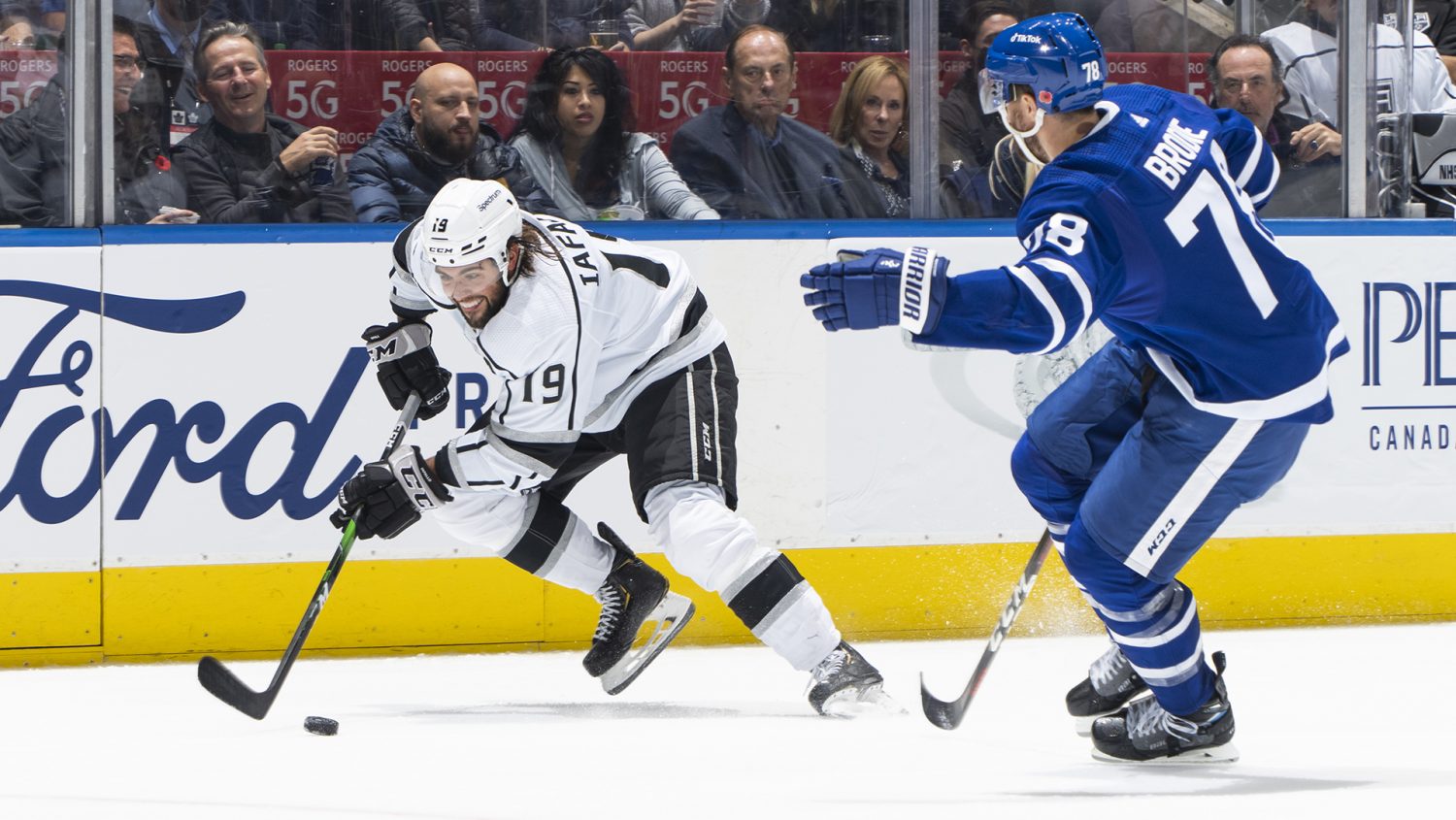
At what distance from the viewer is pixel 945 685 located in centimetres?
370

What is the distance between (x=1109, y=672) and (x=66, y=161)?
7.92 ft

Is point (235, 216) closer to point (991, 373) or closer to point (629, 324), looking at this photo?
point (629, 324)

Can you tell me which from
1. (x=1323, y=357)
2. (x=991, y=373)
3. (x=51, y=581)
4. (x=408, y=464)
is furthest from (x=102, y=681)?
(x=1323, y=357)

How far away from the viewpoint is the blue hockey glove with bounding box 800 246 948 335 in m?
2.38

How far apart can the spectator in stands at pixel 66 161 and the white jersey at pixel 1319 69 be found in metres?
2.59

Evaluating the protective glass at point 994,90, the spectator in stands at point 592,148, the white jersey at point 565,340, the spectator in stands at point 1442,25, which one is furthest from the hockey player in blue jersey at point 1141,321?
the spectator in stands at point 1442,25

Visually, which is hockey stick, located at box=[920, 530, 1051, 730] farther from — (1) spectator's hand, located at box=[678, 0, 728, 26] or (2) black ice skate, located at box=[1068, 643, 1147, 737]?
(1) spectator's hand, located at box=[678, 0, 728, 26]

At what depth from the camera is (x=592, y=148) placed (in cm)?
408

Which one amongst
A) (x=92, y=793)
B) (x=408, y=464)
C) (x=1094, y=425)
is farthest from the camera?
(x=408, y=464)

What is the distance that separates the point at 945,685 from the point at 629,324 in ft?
3.40

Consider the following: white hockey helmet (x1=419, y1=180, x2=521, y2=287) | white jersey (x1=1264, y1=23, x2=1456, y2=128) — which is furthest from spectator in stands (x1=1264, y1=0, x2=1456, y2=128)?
white hockey helmet (x1=419, y1=180, x2=521, y2=287)

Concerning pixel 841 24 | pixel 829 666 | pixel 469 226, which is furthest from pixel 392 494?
pixel 841 24

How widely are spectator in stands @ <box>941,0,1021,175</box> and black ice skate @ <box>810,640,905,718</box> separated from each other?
1414 mm

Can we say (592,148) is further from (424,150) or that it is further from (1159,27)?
(1159,27)
